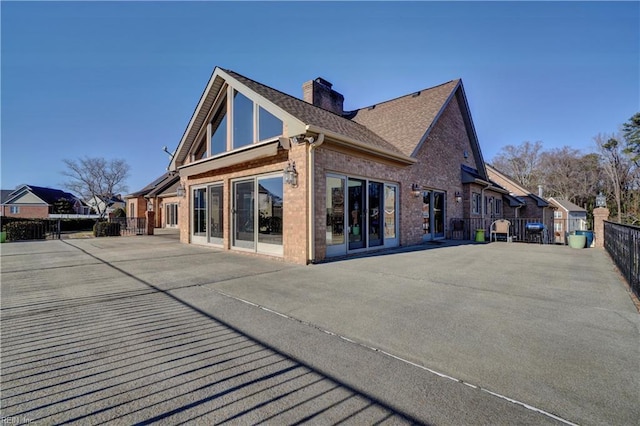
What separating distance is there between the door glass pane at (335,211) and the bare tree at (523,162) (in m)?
38.8

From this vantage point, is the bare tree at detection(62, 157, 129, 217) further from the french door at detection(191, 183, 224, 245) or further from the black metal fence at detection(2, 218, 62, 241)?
the french door at detection(191, 183, 224, 245)

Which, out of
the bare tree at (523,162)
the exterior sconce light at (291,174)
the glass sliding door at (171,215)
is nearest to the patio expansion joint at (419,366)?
the exterior sconce light at (291,174)

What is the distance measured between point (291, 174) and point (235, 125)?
3824 mm

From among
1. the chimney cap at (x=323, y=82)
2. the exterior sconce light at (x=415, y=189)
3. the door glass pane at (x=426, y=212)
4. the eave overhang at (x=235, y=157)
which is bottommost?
the door glass pane at (x=426, y=212)

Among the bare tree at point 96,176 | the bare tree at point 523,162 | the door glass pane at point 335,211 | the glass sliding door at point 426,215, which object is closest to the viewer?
the door glass pane at point 335,211

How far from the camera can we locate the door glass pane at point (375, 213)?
902 cm

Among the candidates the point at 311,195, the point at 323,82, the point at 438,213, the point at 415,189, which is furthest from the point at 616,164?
the point at 311,195

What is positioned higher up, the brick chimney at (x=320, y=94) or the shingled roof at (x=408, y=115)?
the brick chimney at (x=320, y=94)

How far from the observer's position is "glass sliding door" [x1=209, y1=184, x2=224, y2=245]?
33.6 ft

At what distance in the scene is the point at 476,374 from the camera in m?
2.25

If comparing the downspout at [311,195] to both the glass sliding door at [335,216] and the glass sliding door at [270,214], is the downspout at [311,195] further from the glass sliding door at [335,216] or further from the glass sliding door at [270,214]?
the glass sliding door at [270,214]

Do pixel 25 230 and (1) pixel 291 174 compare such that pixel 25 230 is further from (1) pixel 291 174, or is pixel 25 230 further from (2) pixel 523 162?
(2) pixel 523 162

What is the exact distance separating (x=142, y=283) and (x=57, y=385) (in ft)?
10.9

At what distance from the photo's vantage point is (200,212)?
11.4 m
